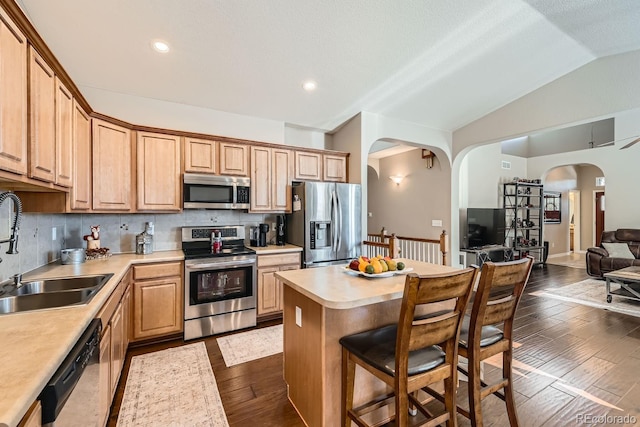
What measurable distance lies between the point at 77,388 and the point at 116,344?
41.2 inches

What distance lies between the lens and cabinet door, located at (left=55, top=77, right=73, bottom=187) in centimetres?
202

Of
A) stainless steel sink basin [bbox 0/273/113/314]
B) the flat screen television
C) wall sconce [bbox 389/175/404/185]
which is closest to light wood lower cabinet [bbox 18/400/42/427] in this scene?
stainless steel sink basin [bbox 0/273/113/314]

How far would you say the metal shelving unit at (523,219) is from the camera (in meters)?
7.41

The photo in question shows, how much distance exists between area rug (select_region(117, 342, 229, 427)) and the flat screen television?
5.77 metres

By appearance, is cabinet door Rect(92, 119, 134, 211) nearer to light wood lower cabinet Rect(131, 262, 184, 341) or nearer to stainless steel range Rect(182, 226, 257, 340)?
light wood lower cabinet Rect(131, 262, 184, 341)

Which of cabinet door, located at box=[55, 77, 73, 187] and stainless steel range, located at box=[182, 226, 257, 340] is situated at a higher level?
cabinet door, located at box=[55, 77, 73, 187]

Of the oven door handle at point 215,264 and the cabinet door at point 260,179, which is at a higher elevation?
the cabinet door at point 260,179

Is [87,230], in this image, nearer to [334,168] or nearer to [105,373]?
[105,373]

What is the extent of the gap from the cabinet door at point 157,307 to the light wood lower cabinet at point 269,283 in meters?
0.91

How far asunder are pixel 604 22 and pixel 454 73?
5.24 ft

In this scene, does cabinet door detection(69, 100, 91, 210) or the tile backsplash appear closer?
the tile backsplash

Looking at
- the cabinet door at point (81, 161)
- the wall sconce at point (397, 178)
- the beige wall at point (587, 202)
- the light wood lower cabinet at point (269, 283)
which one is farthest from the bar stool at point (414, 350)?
the beige wall at point (587, 202)

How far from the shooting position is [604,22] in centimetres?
340

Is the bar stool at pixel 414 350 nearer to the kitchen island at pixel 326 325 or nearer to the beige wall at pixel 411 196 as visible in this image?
the kitchen island at pixel 326 325
